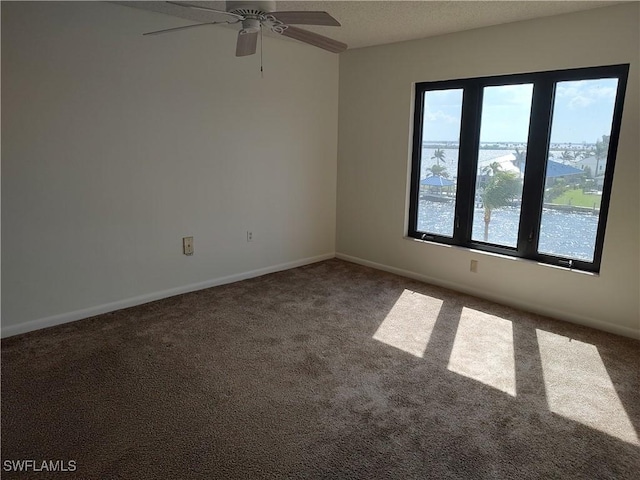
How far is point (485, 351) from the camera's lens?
2.92 metres

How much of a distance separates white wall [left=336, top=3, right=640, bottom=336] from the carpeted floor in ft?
0.95

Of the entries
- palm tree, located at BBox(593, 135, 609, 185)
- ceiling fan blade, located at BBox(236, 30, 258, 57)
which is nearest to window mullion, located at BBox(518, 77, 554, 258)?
palm tree, located at BBox(593, 135, 609, 185)

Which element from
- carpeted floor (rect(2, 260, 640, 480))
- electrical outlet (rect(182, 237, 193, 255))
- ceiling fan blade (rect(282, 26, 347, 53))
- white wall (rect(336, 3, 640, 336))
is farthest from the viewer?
electrical outlet (rect(182, 237, 193, 255))

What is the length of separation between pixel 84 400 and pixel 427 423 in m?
1.83

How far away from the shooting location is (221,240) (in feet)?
13.6

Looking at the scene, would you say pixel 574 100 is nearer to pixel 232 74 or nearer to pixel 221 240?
pixel 232 74

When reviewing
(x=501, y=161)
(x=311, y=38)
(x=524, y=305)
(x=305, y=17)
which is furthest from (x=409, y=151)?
(x=305, y=17)

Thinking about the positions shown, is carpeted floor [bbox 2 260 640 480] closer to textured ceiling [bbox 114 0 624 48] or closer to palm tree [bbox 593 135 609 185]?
palm tree [bbox 593 135 609 185]

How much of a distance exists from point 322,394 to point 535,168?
259cm

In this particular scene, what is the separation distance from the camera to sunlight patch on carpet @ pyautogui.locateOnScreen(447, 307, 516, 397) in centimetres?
260

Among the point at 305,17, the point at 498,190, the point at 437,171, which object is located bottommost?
the point at 498,190

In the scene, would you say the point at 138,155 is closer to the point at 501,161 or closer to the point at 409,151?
the point at 409,151

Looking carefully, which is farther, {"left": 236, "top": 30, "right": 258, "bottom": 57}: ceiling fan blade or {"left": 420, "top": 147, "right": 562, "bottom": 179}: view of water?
{"left": 420, "top": 147, "right": 562, "bottom": 179}: view of water

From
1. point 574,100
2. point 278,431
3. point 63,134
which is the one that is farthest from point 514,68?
point 63,134
